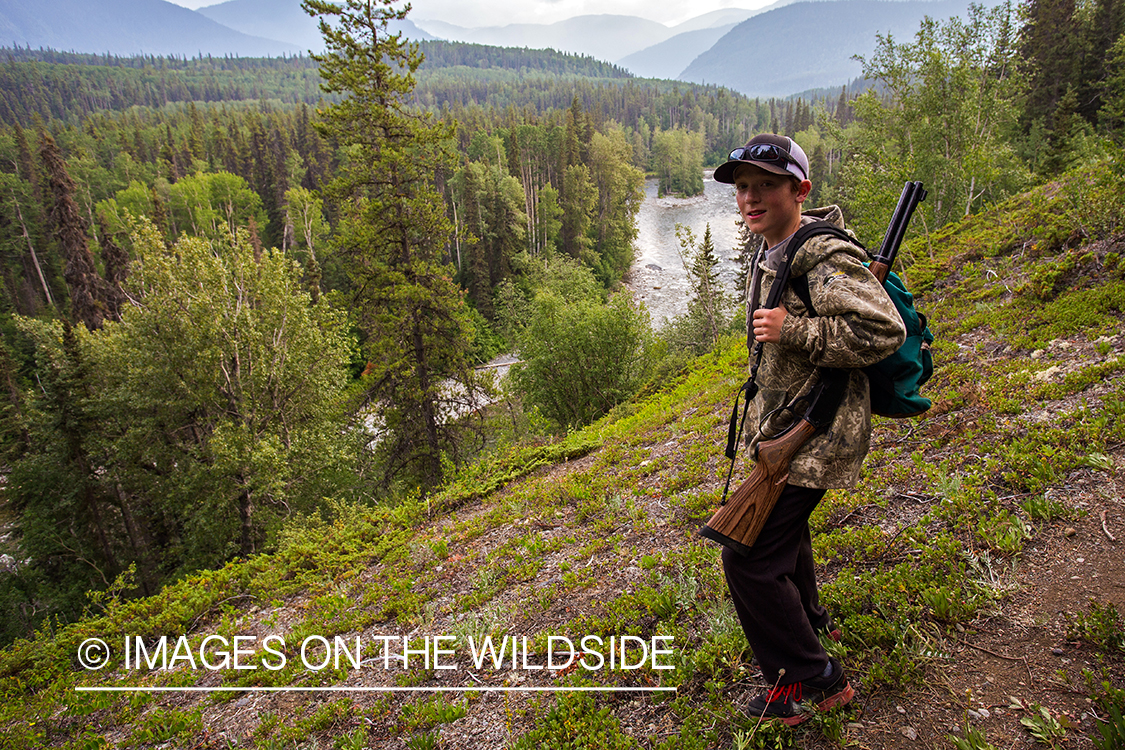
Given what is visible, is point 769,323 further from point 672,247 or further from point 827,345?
point 672,247

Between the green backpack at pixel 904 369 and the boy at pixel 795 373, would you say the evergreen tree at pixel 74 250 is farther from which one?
the green backpack at pixel 904 369

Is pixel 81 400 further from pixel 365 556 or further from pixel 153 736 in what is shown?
pixel 153 736

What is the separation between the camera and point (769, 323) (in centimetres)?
234

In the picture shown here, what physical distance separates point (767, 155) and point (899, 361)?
45.4 inches

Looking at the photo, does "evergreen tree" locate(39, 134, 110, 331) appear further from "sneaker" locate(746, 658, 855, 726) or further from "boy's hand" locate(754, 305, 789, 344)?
"sneaker" locate(746, 658, 855, 726)

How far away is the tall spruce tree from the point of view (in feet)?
44.2

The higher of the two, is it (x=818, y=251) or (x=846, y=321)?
(x=818, y=251)

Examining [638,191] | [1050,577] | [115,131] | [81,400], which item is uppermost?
[115,131]

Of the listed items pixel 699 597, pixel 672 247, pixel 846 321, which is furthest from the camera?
pixel 672 247

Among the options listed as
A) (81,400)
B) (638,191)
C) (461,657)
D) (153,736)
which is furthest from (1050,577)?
(638,191)

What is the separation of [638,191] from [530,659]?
68358 mm

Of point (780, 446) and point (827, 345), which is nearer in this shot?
point (827, 345)

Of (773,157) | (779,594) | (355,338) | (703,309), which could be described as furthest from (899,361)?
(703,309)

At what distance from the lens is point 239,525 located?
16.3 meters
